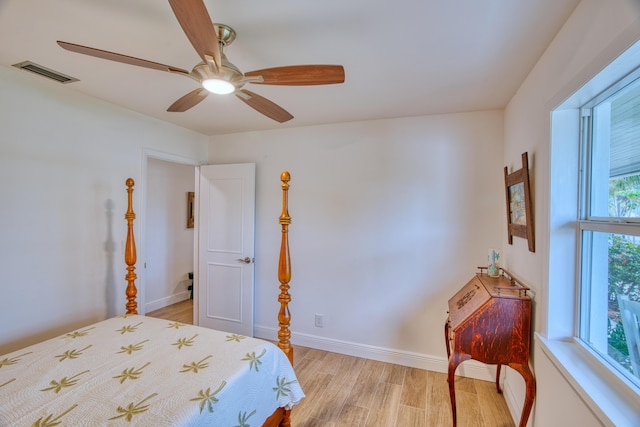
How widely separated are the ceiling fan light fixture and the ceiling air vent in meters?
1.36

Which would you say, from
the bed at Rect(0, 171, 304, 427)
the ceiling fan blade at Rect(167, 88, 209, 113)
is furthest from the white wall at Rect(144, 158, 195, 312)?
the ceiling fan blade at Rect(167, 88, 209, 113)

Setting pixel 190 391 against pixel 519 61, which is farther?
pixel 519 61

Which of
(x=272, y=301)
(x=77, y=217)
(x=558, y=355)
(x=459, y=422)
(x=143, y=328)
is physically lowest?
(x=459, y=422)

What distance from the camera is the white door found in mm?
3285

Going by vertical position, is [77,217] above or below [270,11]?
below

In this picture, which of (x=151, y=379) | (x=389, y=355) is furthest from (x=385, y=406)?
(x=151, y=379)

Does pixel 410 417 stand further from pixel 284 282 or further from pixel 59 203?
pixel 59 203

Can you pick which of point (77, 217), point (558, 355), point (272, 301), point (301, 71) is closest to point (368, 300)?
point (272, 301)

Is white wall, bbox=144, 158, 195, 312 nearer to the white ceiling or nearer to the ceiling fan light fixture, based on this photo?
the white ceiling

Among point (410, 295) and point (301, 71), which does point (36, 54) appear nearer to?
point (301, 71)

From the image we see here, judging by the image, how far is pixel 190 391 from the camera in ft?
4.27

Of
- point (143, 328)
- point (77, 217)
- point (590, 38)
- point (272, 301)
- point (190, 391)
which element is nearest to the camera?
point (590, 38)

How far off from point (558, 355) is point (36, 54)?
131 inches

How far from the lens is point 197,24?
104 cm
